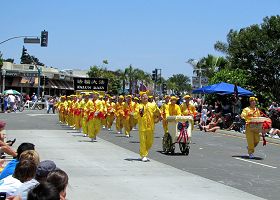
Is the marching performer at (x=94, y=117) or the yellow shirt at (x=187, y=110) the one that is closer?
the yellow shirt at (x=187, y=110)

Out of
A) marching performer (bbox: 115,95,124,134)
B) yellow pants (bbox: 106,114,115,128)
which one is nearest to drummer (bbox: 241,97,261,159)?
marching performer (bbox: 115,95,124,134)

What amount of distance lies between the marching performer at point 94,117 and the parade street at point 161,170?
424 mm

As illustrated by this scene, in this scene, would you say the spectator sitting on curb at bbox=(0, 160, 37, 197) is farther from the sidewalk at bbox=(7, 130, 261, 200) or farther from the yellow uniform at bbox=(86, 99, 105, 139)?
the yellow uniform at bbox=(86, 99, 105, 139)

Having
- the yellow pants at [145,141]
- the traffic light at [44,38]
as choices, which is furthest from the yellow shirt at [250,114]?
the traffic light at [44,38]

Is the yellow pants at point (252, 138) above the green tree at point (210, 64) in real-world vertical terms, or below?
below

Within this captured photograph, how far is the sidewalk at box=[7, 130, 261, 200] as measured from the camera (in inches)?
380

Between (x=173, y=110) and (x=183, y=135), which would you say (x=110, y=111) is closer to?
(x=173, y=110)

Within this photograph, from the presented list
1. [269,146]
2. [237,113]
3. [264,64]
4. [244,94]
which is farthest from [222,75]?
[269,146]

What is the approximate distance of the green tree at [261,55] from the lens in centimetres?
3556

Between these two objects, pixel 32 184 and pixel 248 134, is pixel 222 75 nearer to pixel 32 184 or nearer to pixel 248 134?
pixel 248 134

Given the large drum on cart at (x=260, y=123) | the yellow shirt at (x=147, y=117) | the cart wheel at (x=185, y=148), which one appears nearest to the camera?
the yellow shirt at (x=147, y=117)

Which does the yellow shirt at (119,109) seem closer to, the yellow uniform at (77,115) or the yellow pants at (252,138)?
the yellow uniform at (77,115)

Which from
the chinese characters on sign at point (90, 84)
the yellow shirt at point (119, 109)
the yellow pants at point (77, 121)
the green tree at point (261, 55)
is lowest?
the yellow pants at point (77, 121)

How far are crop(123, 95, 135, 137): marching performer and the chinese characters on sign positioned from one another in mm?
8762
